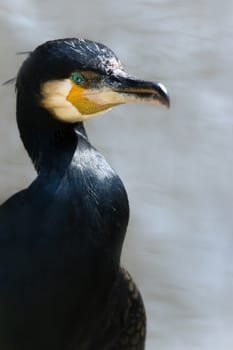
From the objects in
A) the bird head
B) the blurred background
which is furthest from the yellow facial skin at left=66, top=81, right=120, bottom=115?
the blurred background

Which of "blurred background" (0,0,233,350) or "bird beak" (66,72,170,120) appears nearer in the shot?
"bird beak" (66,72,170,120)

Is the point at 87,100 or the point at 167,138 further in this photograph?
the point at 167,138

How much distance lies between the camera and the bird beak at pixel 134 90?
2.19 metres

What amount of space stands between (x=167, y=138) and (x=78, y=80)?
1375 millimetres

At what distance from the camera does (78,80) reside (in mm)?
2229

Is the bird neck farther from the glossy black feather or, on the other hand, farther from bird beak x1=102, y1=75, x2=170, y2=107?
bird beak x1=102, y1=75, x2=170, y2=107

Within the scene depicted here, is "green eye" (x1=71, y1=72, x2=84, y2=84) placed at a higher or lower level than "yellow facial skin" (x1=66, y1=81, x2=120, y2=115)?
higher

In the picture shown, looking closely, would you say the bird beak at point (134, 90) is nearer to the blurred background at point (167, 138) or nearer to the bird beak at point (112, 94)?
the bird beak at point (112, 94)

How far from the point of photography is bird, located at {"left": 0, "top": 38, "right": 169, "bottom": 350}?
7.32ft

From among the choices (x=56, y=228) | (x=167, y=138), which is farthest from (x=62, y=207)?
(x=167, y=138)

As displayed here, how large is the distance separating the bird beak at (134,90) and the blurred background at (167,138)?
1.28m

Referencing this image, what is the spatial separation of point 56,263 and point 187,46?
4.94 ft

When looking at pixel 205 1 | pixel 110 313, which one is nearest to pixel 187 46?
pixel 205 1

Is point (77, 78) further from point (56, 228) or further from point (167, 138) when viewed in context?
point (167, 138)
